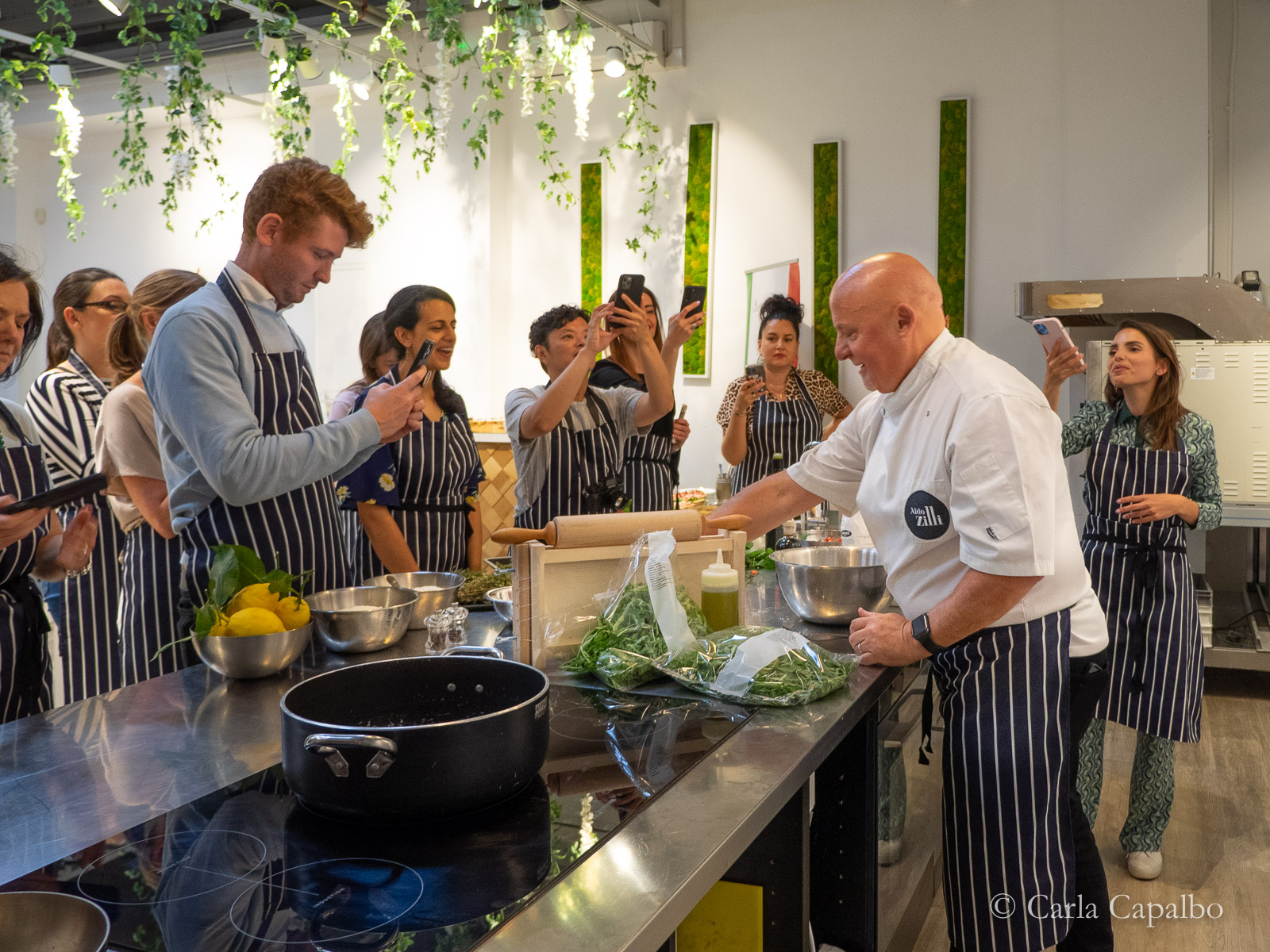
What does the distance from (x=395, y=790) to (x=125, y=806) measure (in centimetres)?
39

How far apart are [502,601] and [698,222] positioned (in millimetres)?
5289

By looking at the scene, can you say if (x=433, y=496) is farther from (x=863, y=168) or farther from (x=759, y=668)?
(x=863, y=168)

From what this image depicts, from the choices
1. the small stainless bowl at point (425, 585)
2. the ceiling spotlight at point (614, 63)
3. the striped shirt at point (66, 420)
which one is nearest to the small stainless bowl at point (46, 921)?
the small stainless bowl at point (425, 585)

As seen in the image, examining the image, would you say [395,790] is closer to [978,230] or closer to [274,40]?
[978,230]

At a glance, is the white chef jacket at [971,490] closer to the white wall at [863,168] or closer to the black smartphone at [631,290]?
the black smartphone at [631,290]

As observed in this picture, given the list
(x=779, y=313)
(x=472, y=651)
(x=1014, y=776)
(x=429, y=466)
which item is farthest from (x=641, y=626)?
(x=779, y=313)

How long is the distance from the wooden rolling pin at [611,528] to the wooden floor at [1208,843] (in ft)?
5.03

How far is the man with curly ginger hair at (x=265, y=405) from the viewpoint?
190 centimetres

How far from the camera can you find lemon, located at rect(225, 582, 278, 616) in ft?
5.71

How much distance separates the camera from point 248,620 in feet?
5.56

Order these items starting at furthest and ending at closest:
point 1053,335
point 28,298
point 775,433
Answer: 1. point 775,433
2. point 1053,335
3. point 28,298

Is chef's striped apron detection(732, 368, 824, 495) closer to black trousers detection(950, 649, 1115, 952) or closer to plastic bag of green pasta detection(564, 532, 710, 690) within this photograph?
black trousers detection(950, 649, 1115, 952)

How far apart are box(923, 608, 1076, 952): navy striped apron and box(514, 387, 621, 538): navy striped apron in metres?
1.83

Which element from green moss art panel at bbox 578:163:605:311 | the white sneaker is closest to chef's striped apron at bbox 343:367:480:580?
the white sneaker
